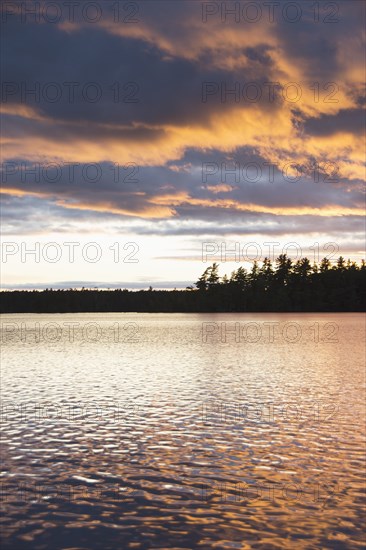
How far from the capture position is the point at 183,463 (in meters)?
24.2

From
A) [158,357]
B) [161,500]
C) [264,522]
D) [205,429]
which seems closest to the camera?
[264,522]

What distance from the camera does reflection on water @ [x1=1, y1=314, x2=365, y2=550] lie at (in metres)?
17.4

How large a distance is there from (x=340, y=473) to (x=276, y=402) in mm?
16519

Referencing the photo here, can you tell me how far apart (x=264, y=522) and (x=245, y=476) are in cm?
441

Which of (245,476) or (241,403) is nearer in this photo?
(245,476)

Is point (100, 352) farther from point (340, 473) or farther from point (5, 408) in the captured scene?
point (340, 473)

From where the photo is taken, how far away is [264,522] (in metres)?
18.1

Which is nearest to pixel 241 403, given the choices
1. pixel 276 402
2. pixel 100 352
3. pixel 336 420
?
pixel 276 402

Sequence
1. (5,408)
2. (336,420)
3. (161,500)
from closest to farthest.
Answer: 1. (161,500)
2. (336,420)
3. (5,408)

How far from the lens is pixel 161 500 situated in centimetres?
1973

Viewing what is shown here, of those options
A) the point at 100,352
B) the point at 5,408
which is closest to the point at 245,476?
the point at 5,408

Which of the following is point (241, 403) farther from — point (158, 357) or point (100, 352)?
point (100, 352)

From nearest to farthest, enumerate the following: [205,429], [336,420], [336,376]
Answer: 1. [205,429]
2. [336,420]
3. [336,376]

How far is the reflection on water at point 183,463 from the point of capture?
17422 millimetres
